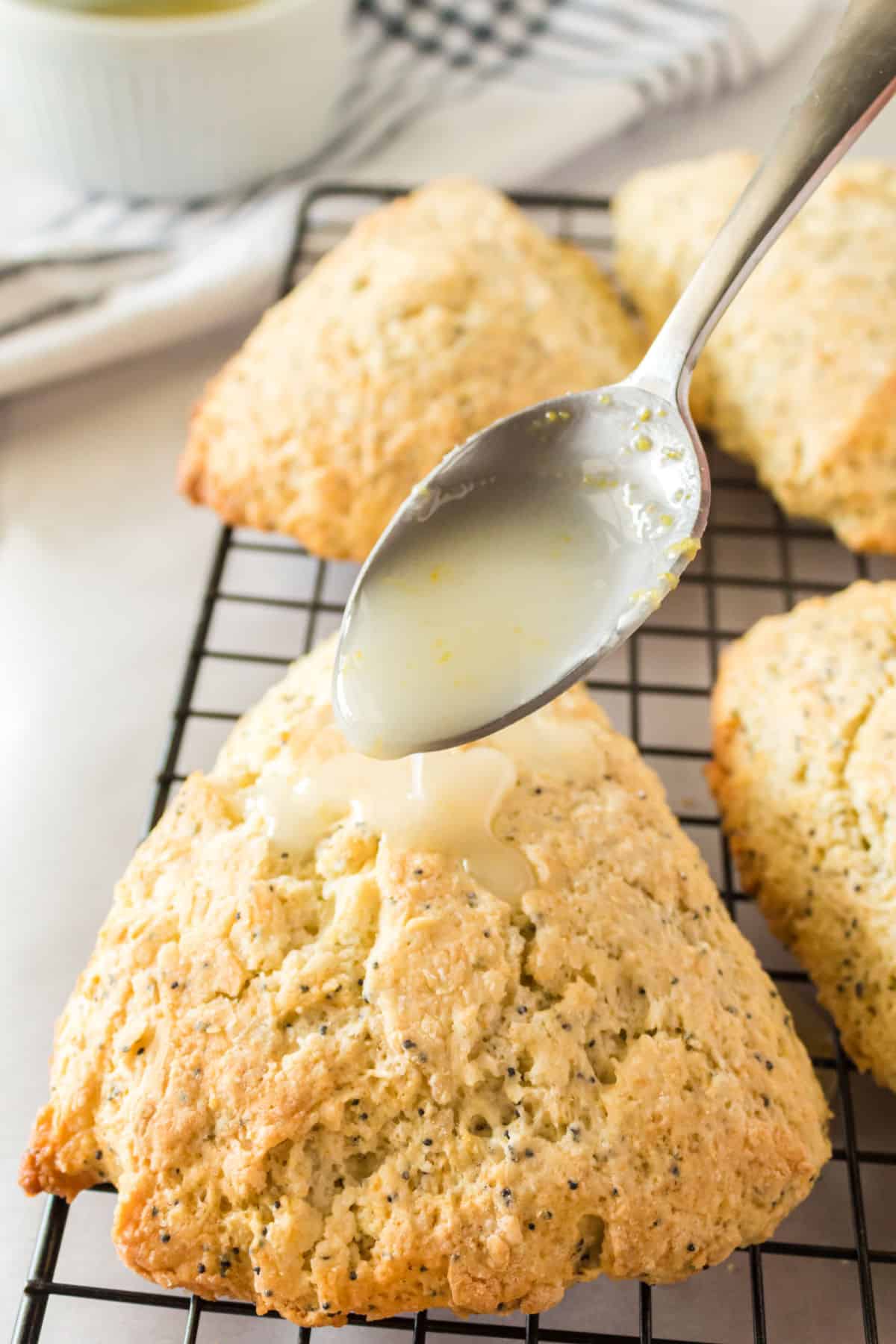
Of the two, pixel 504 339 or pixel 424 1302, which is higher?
pixel 504 339

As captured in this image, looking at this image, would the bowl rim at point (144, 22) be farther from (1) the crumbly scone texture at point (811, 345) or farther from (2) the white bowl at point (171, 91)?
(1) the crumbly scone texture at point (811, 345)

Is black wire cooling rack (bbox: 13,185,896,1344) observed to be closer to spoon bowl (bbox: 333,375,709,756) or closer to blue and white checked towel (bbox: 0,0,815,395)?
blue and white checked towel (bbox: 0,0,815,395)

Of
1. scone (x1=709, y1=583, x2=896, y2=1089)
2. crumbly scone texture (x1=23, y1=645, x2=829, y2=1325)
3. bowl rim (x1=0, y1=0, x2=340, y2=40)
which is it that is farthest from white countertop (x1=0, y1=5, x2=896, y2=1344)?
scone (x1=709, y1=583, x2=896, y2=1089)

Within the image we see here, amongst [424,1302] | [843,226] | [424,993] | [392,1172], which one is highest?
[843,226]

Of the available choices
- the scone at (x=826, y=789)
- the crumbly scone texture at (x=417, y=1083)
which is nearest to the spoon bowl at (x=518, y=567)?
the crumbly scone texture at (x=417, y=1083)

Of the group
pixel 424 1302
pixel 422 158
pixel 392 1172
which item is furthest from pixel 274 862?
pixel 422 158

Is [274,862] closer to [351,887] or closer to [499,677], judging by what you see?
[351,887]
